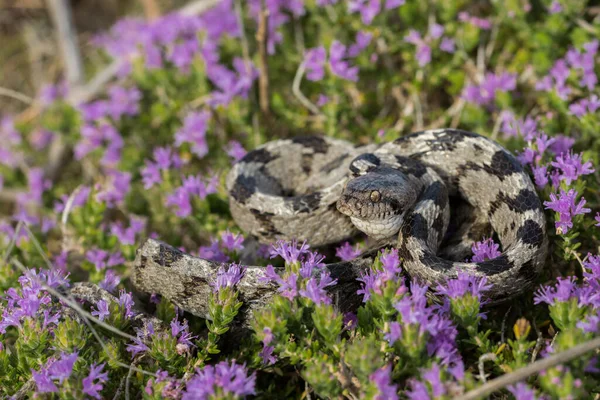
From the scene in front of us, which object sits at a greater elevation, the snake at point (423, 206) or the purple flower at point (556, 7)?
the purple flower at point (556, 7)

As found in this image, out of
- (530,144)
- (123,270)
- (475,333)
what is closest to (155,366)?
(123,270)

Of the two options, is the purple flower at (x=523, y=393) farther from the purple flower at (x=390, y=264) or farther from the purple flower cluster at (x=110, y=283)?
the purple flower cluster at (x=110, y=283)

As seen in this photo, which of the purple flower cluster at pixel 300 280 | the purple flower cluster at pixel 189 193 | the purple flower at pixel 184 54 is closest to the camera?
the purple flower cluster at pixel 300 280

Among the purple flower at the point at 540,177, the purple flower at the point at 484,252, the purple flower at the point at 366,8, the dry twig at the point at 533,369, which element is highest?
the purple flower at the point at 366,8

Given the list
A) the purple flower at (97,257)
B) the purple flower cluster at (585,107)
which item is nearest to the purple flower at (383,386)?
the purple flower at (97,257)

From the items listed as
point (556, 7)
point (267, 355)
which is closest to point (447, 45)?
point (556, 7)

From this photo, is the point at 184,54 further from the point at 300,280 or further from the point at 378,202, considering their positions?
the point at 300,280
